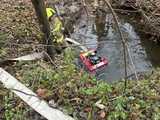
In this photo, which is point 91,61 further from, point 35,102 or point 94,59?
point 35,102

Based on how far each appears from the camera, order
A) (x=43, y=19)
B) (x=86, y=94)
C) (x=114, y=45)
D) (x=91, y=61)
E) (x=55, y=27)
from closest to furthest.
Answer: (x=86, y=94), (x=43, y=19), (x=91, y=61), (x=55, y=27), (x=114, y=45)

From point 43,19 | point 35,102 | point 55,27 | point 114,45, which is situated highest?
point 43,19

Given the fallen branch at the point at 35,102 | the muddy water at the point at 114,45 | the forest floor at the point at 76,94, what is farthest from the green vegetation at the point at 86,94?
the muddy water at the point at 114,45

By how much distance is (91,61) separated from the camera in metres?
7.22

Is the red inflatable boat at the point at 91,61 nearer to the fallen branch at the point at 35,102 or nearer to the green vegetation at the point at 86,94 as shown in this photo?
the green vegetation at the point at 86,94

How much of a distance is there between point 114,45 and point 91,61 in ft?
4.49

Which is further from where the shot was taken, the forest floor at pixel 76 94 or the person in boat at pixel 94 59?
the person in boat at pixel 94 59

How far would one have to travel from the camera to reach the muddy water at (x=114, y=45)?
7555 millimetres

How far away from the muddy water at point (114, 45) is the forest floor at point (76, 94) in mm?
907

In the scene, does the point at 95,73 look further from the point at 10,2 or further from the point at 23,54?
the point at 10,2

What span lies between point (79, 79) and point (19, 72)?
1181mm

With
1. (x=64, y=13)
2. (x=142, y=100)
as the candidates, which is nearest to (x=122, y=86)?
(x=142, y=100)

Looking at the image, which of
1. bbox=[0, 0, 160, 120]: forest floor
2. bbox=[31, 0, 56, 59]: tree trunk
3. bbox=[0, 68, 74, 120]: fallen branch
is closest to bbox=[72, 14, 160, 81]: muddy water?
bbox=[0, 0, 160, 120]: forest floor

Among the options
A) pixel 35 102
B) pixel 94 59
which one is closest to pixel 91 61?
pixel 94 59
